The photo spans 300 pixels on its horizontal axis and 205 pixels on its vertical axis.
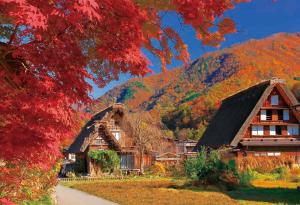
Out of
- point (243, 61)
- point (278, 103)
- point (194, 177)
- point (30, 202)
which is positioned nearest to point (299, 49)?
point (243, 61)

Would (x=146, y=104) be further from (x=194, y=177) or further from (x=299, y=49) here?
(x=194, y=177)

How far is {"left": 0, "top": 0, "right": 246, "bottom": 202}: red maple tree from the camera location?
4371 mm

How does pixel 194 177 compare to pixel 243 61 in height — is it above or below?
below

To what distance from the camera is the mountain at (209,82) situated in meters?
87.2

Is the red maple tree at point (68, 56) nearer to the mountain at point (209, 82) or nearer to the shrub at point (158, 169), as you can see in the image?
the shrub at point (158, 169)

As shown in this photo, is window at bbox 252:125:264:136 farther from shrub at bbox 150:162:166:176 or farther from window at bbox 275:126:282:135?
shrub at bbox 150:162:166:176

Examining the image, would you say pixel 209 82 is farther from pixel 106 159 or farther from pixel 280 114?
pixel 106 159

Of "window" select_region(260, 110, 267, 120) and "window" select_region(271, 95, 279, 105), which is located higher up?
"window" select_region(271, 95, 279, 105)

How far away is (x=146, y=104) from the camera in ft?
448

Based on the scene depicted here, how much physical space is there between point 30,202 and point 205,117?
73810mm

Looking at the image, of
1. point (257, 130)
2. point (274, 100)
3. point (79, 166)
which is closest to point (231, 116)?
point (257, 130)

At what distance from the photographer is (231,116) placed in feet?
145

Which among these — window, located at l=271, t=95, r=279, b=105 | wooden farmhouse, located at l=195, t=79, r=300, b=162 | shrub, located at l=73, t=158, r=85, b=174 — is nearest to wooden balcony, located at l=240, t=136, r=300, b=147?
wooden farmhouse, located at l=195, t=79, r=300, b=162

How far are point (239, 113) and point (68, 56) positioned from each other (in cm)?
3883
